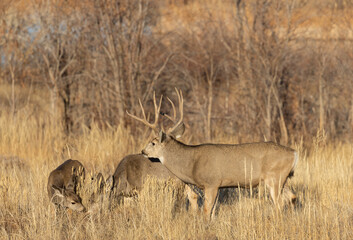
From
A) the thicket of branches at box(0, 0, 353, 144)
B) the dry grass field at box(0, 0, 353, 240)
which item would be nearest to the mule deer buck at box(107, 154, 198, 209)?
the dry grass field at box(0, 0, 353, 240)

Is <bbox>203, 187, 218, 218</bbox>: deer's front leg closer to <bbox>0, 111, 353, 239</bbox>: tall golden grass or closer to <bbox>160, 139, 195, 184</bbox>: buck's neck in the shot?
<bbox>0, 111, 353, 239</bbox>: tall golden grass

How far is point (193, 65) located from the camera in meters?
13.4

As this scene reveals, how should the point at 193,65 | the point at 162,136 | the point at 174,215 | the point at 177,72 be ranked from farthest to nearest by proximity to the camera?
1. the point at 177,72
2. the point at 193,65
3. the point at 162,136
4. the point at 174,215

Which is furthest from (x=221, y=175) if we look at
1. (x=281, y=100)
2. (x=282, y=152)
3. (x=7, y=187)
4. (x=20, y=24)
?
(x=20, y=24)

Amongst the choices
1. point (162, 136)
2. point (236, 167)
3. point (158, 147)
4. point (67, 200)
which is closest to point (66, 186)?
point (67, 200)

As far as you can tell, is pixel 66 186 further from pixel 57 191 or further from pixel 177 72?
pixel 177 72

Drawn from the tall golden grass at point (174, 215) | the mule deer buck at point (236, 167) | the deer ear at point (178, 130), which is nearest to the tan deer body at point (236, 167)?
the mule deer buck at point (236, 167)

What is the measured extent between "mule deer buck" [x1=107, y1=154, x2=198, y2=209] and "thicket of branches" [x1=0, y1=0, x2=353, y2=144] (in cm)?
402

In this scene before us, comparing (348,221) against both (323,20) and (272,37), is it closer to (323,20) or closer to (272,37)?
(272,37)

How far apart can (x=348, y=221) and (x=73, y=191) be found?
3.58 meters

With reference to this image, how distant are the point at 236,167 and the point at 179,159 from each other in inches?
31.1

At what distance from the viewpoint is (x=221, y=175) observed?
22.9 feet

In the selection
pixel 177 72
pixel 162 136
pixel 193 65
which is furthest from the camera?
pixel 177 72

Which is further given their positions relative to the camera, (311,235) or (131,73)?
(131,73)
